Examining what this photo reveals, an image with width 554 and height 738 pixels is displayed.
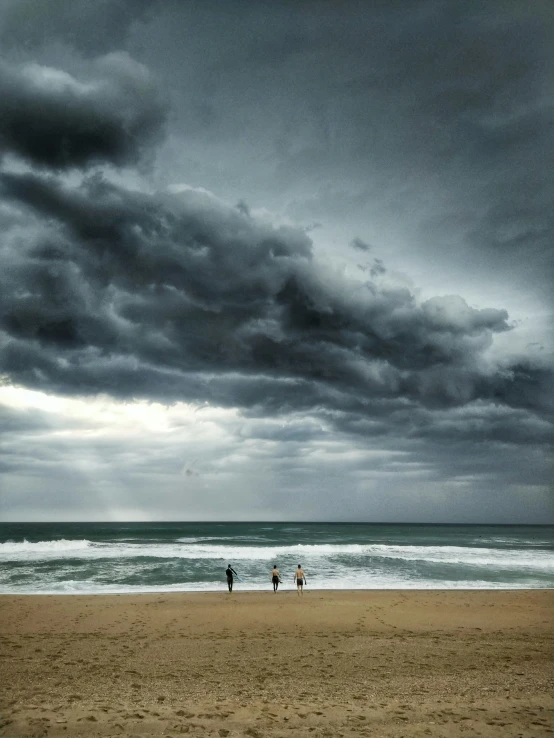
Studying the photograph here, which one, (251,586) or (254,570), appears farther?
(254,570)

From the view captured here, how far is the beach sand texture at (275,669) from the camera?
8.55 meters

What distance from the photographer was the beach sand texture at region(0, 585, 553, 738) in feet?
28.1

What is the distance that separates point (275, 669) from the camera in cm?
1213

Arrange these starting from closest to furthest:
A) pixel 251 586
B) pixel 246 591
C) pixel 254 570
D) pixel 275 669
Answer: pixel 275 669, pixel 246 591, pixel 251 586, pixel 254 570

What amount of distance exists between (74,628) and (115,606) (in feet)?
14.7

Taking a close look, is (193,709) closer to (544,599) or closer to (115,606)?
(115,606)

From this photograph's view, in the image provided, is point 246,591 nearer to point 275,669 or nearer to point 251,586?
point 251,586

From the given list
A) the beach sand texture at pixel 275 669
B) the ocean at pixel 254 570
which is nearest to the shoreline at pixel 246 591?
the ocean at pixel 254 570

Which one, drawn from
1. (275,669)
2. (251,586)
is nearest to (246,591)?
(251,586)

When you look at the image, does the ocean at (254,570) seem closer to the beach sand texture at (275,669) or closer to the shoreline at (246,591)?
the shoreline at (246,591)

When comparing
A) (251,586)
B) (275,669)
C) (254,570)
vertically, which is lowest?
(254,570)

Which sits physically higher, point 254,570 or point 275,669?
point 275,669

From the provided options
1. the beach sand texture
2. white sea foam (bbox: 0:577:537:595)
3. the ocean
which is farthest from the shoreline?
the beach sand texture

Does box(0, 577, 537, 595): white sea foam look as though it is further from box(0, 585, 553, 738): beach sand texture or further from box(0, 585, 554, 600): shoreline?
box(0, 585, 553, 738): beach sand texture
